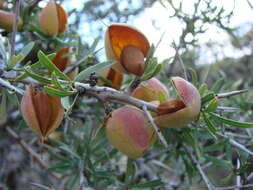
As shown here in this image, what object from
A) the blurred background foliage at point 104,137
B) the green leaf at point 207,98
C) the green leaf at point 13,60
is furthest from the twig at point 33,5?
the green leaf at point 207,98

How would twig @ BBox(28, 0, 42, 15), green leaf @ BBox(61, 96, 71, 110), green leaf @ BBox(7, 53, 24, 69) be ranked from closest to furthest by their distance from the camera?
green leaf @ BBox(61, 96, 71, 110) < green leaf @ BBox(7, 53, 24, 69) < twig @ BBox(28, 0, 42, 15)

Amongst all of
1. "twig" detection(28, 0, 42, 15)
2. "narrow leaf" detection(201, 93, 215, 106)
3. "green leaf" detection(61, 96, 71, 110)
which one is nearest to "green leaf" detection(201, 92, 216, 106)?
"narrow leaf" detection(201, 93, 215, 106)

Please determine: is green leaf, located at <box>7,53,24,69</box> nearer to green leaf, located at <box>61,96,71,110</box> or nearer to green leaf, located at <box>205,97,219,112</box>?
green leaf, located at <box>61,96,71,110</box>

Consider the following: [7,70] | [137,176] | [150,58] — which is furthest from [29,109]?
[137,176]

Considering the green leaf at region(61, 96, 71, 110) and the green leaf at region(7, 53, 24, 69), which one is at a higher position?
the green leaf at region(7, 53, 24, 69)

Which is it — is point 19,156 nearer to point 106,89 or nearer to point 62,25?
point 62,25

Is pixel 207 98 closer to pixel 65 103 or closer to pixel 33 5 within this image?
pixel 65 103

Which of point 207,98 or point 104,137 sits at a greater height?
point 207,98

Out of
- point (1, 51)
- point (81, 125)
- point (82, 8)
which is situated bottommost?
point (81, 125)

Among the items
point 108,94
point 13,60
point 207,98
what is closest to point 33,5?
point 13,60
